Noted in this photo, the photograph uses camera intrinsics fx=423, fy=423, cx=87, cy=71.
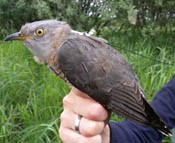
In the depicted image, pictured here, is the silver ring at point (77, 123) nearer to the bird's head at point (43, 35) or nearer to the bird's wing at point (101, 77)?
the bird's wing at point (101, 77)

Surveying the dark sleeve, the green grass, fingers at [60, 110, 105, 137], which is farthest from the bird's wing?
the green grass

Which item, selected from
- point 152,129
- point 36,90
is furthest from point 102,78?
point 36,90

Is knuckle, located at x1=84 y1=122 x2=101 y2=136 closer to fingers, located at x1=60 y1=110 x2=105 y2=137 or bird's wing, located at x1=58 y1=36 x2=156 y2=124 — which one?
fingers, located at x1=60 y1=110 x2=105 y2=137

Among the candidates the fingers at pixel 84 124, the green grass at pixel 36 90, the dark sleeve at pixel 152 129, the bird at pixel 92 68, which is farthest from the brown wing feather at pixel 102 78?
the green grass at pixel 36 90

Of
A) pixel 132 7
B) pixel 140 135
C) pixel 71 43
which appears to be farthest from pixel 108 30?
pixel 71 43

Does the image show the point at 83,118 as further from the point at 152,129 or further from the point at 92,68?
the point at 152,129

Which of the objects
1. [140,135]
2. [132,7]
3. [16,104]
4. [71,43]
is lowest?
[16,104]

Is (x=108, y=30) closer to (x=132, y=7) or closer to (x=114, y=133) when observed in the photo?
(x=132, y=7)
